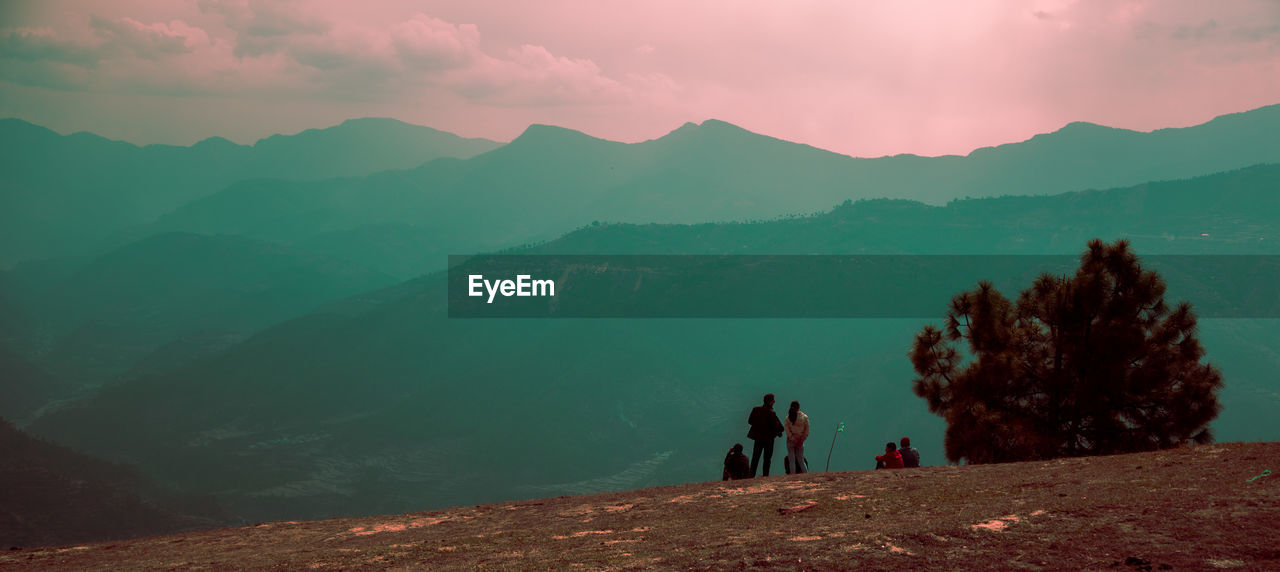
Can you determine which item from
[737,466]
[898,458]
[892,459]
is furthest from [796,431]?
[898,458]

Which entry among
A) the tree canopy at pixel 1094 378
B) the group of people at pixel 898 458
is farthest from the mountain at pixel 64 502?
the tree canopy at pixel 1094 378

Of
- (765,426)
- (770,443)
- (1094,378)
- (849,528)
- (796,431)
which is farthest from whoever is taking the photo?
(1094,378)

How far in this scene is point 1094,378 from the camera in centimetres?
2147

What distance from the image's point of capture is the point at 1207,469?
42.2ft

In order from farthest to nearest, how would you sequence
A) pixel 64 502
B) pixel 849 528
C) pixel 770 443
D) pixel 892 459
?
1. pixel 64 502
2. pixel 892 459
3. pixel 770 443
4. pixel 849 528

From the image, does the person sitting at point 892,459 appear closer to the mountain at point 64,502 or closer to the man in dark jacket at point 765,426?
the man in dark jacket at point 765,426

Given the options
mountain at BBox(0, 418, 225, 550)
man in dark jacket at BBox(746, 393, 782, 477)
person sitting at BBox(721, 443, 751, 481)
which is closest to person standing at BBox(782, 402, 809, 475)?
man in dark jacket at BBox(746, 393, 782, 477)

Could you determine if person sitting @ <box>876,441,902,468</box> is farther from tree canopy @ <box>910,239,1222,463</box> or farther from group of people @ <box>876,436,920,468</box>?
tree canopy @ <box>910,239,1222,463</box>

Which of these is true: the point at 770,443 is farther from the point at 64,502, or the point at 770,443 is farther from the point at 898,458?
the point at 64,502

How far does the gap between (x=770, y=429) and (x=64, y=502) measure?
16776cm

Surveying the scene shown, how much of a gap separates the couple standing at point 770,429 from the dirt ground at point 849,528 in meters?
1.33

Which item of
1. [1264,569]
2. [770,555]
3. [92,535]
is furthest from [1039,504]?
[92,535]

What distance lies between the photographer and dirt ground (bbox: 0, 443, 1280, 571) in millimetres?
9281

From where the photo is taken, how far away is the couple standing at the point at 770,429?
19.3 meters
